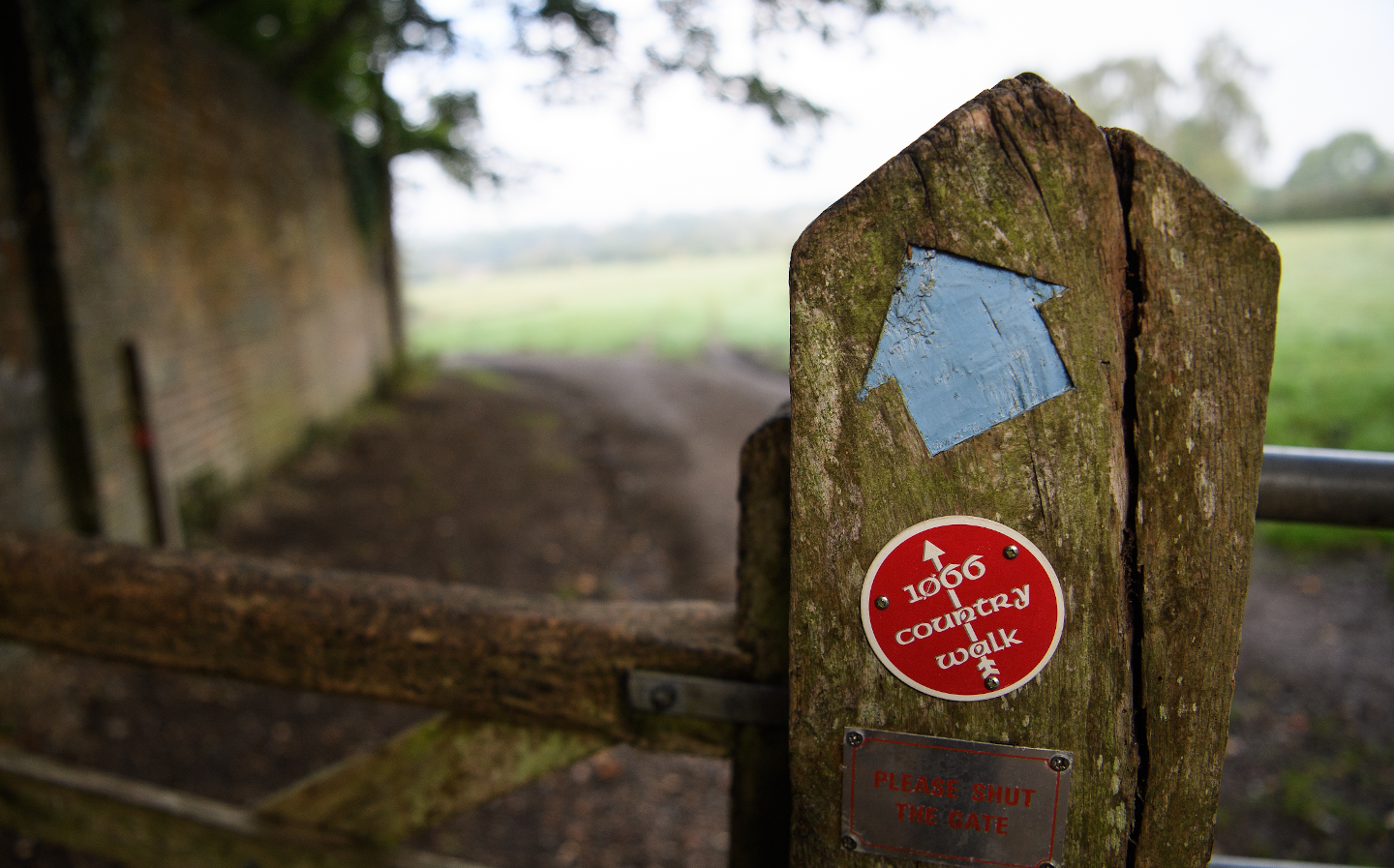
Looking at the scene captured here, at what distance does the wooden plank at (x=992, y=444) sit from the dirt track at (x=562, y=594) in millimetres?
2732

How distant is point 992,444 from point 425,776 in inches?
44.7

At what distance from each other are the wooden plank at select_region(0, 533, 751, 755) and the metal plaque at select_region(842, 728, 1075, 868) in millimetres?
320

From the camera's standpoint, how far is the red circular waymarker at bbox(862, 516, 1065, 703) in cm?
69

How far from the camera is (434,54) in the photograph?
4.16m

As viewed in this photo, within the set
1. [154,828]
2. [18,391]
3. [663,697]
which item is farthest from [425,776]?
[18,391]

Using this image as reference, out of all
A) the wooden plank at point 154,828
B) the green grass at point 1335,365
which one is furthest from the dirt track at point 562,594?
the wooden plank at point 154,828

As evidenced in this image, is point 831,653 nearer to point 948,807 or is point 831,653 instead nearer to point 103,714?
point 948,807

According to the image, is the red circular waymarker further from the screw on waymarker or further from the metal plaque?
the screw on waymarker

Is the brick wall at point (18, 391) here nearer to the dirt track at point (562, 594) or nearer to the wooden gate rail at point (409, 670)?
the dirt track at point (562, 594)

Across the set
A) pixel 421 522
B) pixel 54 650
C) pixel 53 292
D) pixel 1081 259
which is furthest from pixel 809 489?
pixel 421 522

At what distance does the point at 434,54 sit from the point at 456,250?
133ft

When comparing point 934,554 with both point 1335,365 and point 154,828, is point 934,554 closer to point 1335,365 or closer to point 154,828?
point 154,828

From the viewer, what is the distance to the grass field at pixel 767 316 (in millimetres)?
8086

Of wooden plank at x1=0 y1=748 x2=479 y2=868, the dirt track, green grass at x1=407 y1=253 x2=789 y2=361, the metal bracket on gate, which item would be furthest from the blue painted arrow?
green grass at x1=407 y1=253 x2=789 y2=361
